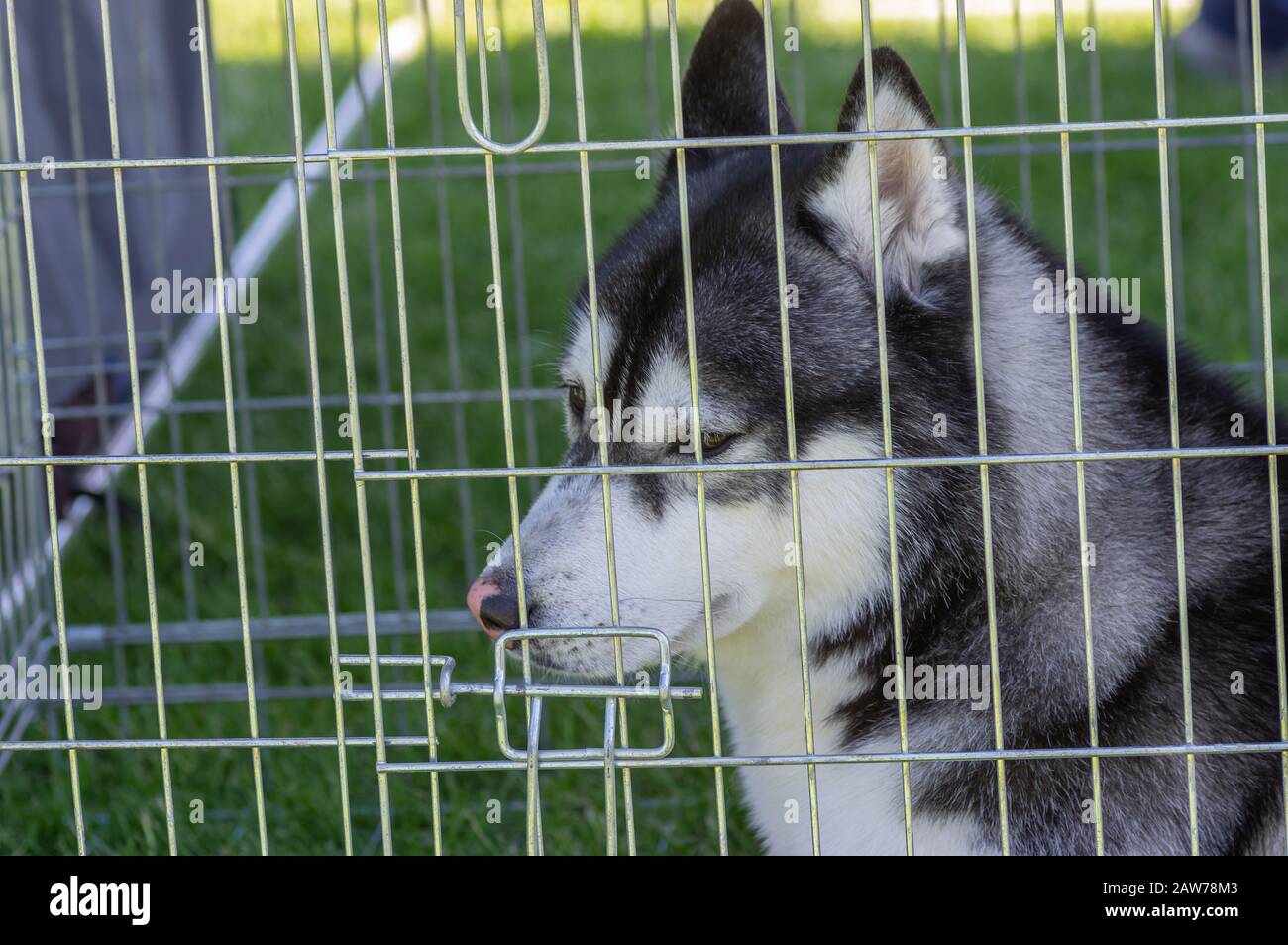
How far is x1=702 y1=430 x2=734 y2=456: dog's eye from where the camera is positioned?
233 centimetres

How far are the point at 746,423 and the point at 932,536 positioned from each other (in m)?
0.34

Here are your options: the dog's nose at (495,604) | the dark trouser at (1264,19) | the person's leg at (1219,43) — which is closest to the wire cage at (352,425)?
the dog's nose at (495,604)

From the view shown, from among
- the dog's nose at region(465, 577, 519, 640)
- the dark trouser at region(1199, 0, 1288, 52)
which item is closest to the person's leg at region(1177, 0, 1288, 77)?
the dark trouser at region(1199, 0, 1288, 52)

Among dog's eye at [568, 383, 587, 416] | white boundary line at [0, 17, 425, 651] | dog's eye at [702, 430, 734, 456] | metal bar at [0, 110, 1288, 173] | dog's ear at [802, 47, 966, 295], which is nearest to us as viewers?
metal bar at [0, 110, 1288, 173]

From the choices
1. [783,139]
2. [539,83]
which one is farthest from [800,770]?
[539,83]

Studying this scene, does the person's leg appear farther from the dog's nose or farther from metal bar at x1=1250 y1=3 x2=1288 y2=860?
the dog's nose

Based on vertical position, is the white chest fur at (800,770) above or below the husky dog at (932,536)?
below

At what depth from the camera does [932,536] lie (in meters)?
2.34

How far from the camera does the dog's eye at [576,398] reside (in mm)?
2615

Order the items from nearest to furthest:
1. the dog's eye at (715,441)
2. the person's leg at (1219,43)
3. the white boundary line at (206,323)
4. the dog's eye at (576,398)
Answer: the dog's eye at (715,441)
the dog's eye at (576,398)
the white boundary line at (206,323)
the person's leg at (1219,43)

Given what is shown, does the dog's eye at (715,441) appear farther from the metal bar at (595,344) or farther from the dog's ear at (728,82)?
the dog's ear at (728,82)
